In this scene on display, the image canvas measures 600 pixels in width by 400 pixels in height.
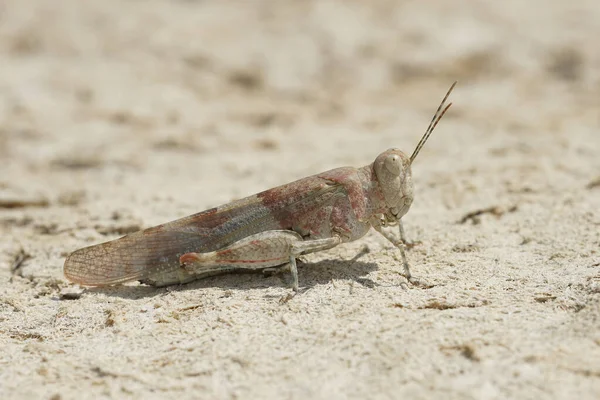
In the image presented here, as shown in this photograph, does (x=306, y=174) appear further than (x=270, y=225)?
Yes

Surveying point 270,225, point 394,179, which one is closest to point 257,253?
point 270,225

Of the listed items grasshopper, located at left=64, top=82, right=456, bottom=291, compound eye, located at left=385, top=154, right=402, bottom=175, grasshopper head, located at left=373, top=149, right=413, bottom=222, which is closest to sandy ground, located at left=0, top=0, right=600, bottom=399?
grasshopper, located at left=64, top=82, right=456, bottom=291

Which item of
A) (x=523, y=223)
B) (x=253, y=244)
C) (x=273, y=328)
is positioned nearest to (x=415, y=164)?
(x=523, y=223)

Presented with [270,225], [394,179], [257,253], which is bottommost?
[257,253]

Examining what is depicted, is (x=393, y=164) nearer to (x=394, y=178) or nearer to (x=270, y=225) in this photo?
(x=394, y=178)

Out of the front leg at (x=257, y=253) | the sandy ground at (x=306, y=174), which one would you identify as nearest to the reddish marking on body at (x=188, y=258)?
the front leg at (x=257, y=253)

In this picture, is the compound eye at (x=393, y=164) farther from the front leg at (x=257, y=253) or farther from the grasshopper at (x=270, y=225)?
the front leg at (x=257, y=253)

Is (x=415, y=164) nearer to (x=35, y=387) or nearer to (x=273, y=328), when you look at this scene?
(x=273, y=328)

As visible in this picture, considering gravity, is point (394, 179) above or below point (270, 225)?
above
